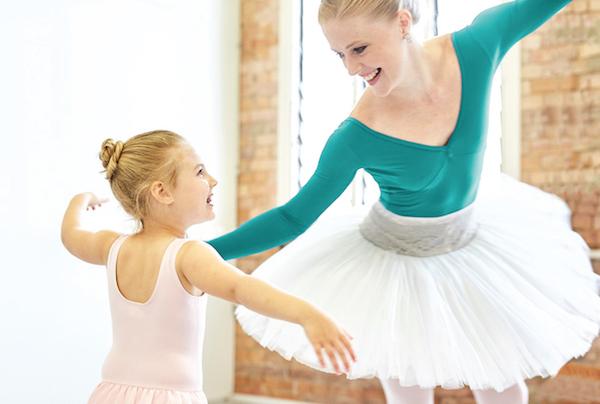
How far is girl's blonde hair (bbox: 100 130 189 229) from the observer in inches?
55.5

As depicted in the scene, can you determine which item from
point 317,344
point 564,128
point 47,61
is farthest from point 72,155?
point 564,128

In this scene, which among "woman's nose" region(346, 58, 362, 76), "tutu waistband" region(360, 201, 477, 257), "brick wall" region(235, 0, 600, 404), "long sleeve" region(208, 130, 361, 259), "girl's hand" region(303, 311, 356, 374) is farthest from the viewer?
"brick wall" region(235, 0, 600, 404)

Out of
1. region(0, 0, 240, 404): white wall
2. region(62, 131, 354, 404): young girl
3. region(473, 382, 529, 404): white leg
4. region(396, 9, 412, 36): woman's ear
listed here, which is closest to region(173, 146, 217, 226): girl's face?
region(62, 131, 354, 404): young girl

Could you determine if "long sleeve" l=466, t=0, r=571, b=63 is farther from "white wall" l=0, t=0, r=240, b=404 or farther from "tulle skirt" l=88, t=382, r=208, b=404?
"white wall" l=0, t=0, r=240, b=404

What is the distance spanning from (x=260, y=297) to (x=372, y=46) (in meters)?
0.73

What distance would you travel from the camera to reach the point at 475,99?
5.45ft

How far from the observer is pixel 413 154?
1642mm

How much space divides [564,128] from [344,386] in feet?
5.46

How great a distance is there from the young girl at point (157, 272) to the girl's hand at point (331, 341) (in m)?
0.28

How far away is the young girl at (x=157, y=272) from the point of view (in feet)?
4.37

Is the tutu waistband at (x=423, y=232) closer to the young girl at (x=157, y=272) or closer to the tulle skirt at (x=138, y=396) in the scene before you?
the young girl at (x=157, y=272)

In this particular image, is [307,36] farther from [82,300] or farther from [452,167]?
[452,167]

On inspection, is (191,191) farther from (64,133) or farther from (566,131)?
(566,131)

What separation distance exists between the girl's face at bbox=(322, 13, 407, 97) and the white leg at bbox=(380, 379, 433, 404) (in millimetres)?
823
